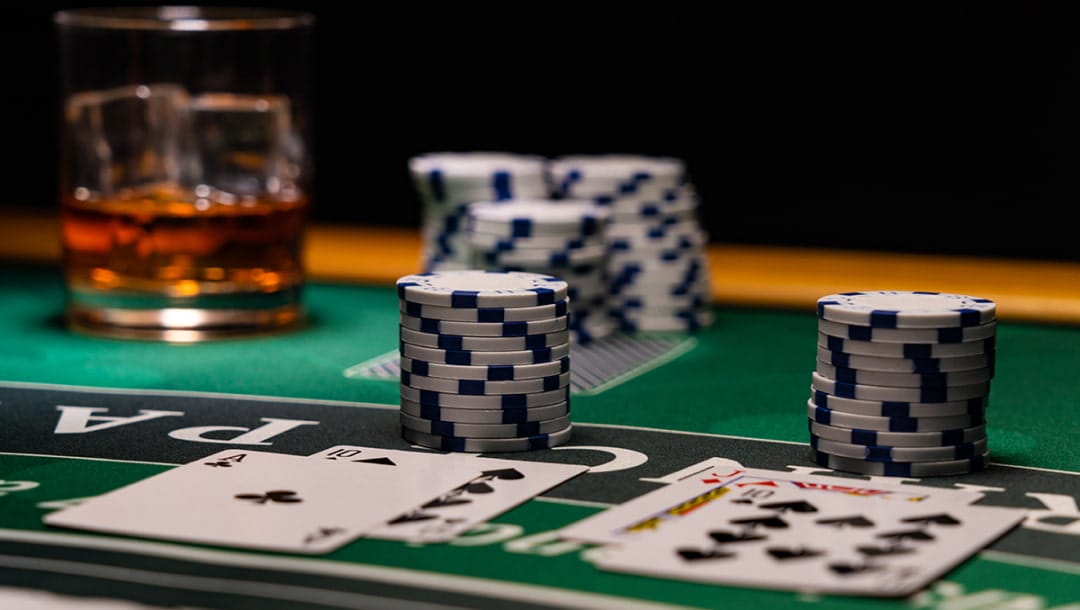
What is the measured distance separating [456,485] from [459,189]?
7.28 ft

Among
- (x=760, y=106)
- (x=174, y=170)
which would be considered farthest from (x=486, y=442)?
(x=760, y=106)

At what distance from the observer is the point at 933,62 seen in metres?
6.45

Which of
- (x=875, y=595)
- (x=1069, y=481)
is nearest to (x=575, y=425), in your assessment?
(x=1069, y=481)

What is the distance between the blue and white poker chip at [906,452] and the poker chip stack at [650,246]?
1847 millimetres

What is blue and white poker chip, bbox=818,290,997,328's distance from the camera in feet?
11.2

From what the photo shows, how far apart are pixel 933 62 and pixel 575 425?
3.02 metres

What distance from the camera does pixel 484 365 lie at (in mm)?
3658

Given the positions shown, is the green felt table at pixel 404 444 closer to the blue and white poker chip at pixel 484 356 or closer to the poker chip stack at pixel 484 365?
the poker chip stack at pixel 484 365

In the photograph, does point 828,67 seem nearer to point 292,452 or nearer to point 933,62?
point 933,62

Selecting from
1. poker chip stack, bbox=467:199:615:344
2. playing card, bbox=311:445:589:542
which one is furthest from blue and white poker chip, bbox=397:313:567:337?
poker chip stack, bbox=467:199:615:344

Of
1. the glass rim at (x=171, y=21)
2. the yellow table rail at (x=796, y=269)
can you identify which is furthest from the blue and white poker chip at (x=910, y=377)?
the glass rim at (x=171, y=21)

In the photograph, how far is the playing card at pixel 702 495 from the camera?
3.04 metres

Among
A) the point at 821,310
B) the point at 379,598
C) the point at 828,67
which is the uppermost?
the point at 828,67

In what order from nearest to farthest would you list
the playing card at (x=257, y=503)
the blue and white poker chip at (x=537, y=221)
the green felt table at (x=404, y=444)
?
the green felt table at (x=404, y=444) < the playing card at (x=257, y=503) < the blue and white poker chip at (x=537, y=221)
